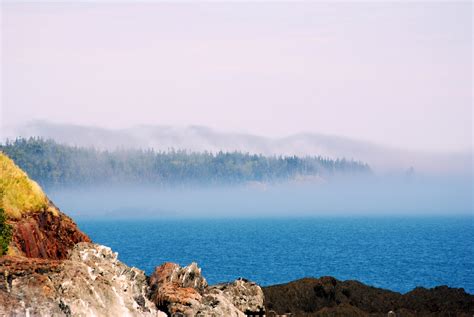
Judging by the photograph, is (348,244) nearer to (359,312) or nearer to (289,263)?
(289,263)

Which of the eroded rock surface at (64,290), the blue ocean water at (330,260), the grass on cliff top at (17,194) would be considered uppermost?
the grass on cliff top at (17,194)

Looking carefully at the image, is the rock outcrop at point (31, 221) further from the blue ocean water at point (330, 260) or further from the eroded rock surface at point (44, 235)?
the blue ocean water at point (330, 260)

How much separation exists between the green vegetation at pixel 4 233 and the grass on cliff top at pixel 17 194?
5.04ft

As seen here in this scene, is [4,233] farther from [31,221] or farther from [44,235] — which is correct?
[44,235]

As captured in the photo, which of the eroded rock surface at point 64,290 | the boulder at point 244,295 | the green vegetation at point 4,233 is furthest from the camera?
the boulder at point 244,295

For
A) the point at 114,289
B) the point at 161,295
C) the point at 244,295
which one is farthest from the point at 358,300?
the point at 114,289

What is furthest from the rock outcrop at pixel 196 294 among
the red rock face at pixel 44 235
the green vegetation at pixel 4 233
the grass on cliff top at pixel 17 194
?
the grass on cliff top at pixel 17 194

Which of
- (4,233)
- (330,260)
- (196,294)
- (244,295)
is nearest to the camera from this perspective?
(196,294)

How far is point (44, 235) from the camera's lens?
32.5 meters

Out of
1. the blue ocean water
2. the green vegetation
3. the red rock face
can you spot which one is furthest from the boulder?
the blue ocean water

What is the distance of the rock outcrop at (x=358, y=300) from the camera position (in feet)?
123

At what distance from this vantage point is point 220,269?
3989 inches

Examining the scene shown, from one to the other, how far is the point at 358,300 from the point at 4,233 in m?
19.0

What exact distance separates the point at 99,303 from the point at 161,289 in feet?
15.3
